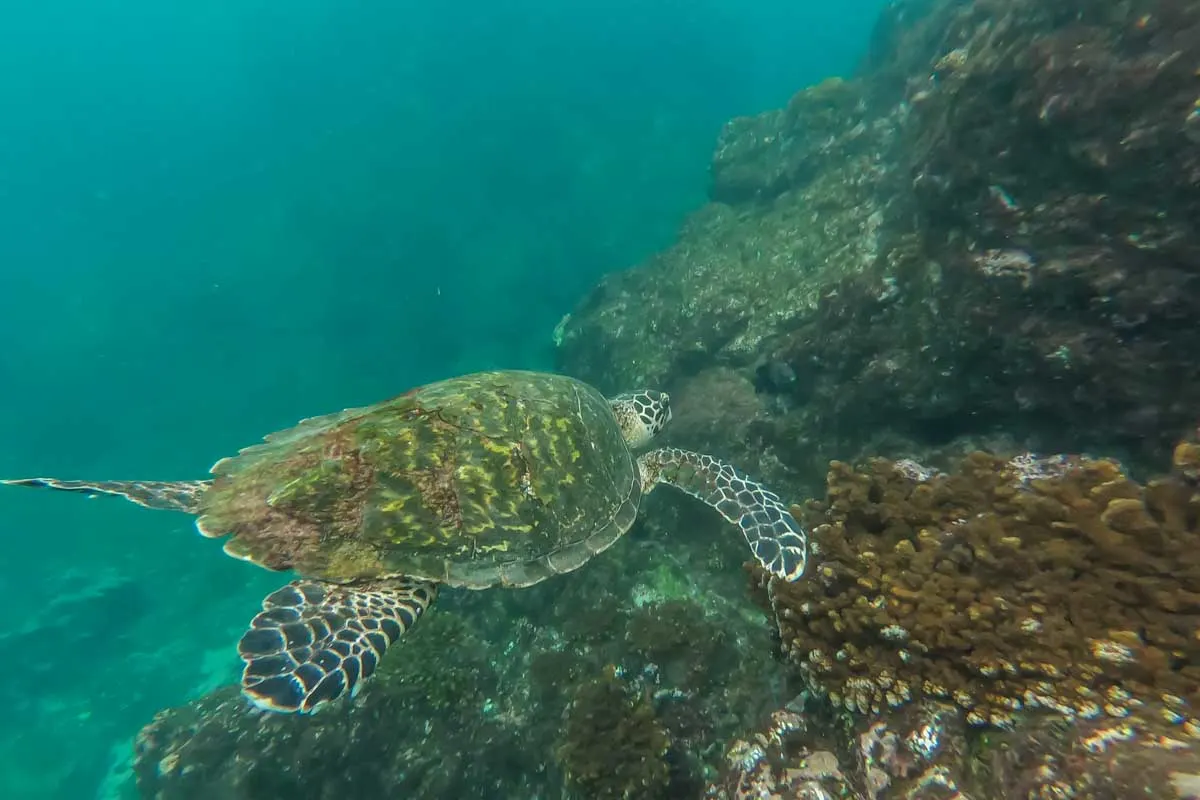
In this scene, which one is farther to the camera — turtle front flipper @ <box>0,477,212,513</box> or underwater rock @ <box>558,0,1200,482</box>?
turtle front flipper @ <box>0,477,212,513</box>

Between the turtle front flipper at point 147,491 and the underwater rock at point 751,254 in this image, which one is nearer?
the turtle front flipper at point 147,491

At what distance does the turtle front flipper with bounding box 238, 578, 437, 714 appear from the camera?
3.40 meters

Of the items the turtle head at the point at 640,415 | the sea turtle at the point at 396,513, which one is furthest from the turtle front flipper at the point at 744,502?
the turtle head at the point at 640,415

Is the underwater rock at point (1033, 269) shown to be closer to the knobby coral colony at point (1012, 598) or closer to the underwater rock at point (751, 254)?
the underwater rock at point (751, 254)

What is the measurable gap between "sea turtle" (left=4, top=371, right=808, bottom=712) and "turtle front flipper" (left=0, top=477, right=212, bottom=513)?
0.05 feet

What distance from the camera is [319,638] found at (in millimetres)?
3762

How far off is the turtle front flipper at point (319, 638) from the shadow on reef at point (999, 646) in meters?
2.54

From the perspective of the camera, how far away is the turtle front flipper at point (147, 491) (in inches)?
171

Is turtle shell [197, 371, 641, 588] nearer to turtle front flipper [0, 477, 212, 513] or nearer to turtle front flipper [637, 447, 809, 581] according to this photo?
turtle front flipper [0, 477, 212, 513]

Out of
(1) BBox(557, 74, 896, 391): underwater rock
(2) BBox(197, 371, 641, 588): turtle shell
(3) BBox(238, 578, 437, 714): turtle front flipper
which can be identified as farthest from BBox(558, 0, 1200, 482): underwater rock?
(3) BBox(238, 578, 437, 714): turtle front flipper

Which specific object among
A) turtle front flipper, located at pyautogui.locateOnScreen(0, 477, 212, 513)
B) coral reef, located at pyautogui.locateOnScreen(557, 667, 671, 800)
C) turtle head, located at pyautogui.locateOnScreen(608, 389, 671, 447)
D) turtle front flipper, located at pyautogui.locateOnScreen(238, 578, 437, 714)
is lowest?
coral reef, located at pyautogui.locateOnScreen(557, 667, 671, 800)

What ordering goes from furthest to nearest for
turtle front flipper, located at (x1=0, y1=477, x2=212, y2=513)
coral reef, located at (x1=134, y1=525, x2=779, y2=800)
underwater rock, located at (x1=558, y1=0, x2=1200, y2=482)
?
coral reef, located at (x1=134, y1=525, x2=779, y2=800) → turtle front flipper, located at (x1=0, y1=477, x2=212, y2=513) → underwater rock, located at (x1=558, y1=0, x2=1200, y2=482)

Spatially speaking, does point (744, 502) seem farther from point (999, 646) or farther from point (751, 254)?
point (751, 254)

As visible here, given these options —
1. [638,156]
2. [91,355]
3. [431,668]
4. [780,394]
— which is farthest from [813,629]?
[91,355]
